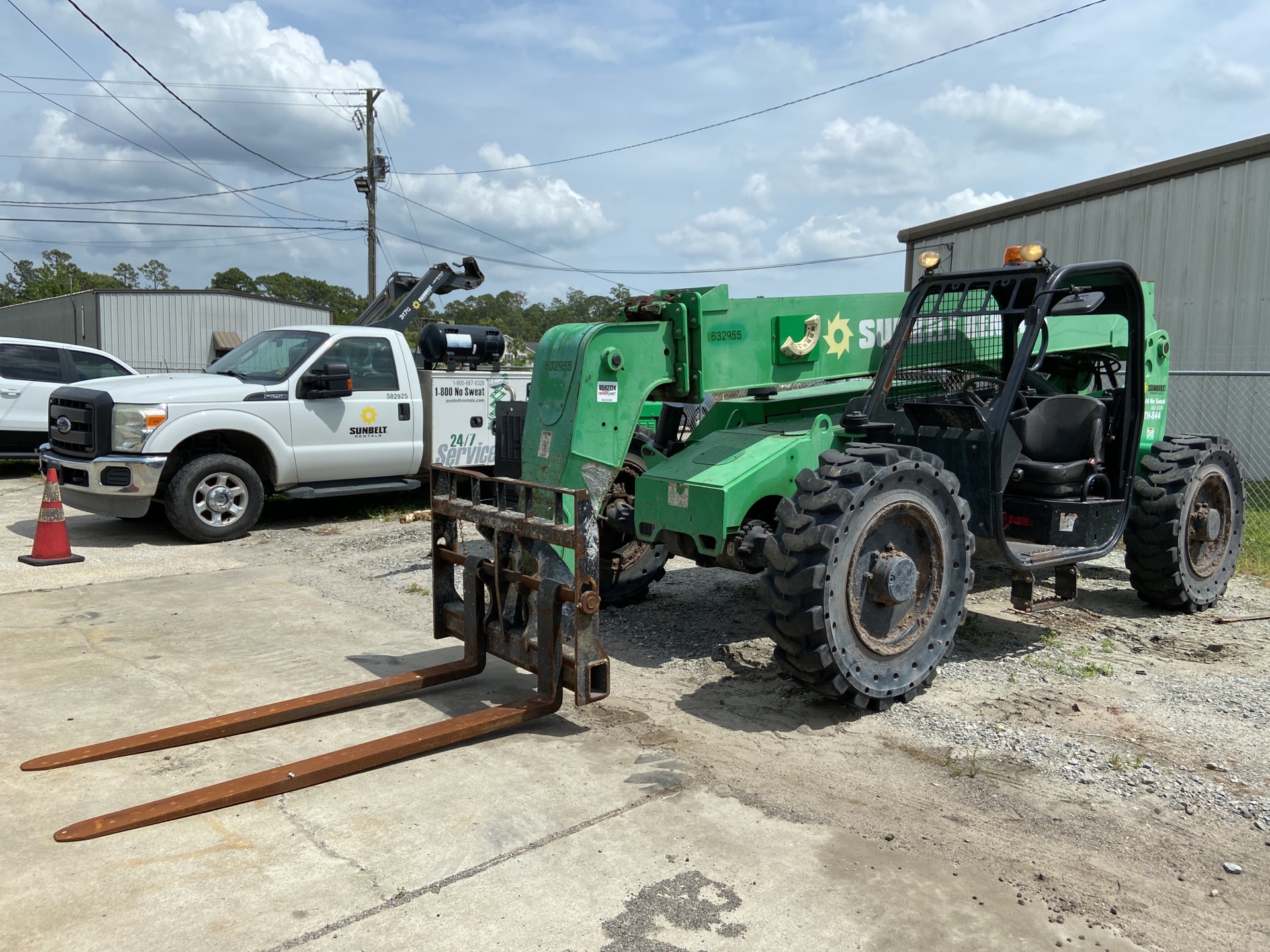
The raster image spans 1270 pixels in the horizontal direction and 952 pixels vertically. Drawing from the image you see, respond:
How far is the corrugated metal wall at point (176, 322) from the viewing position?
23859 mm

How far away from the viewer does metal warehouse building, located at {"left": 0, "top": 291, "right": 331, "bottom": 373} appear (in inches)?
934

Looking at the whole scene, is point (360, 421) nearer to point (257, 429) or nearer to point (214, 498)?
point (257, 429)

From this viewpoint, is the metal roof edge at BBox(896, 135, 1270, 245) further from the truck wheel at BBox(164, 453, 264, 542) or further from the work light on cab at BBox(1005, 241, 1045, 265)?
the truck wheel at BBox(164, 453, 264, 542)

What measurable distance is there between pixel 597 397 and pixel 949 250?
14.2 metres

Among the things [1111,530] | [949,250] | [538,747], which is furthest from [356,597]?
[949,250]

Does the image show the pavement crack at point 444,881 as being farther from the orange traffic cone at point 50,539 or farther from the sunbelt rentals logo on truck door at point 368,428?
the sunbelt rentals logo on truck door at point 368,428

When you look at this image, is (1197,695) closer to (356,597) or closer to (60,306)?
(356,597)

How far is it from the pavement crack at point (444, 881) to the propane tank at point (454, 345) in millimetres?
8457

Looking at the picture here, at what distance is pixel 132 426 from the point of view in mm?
9508

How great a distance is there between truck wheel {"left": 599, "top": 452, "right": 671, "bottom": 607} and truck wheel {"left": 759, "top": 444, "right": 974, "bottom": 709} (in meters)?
2.06

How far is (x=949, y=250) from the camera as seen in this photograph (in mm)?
18219

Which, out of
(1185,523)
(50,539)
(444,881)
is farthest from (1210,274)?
(50,539)

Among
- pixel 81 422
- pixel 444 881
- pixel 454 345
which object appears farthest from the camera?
pixel 454 345

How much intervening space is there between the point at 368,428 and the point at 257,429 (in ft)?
3.88
